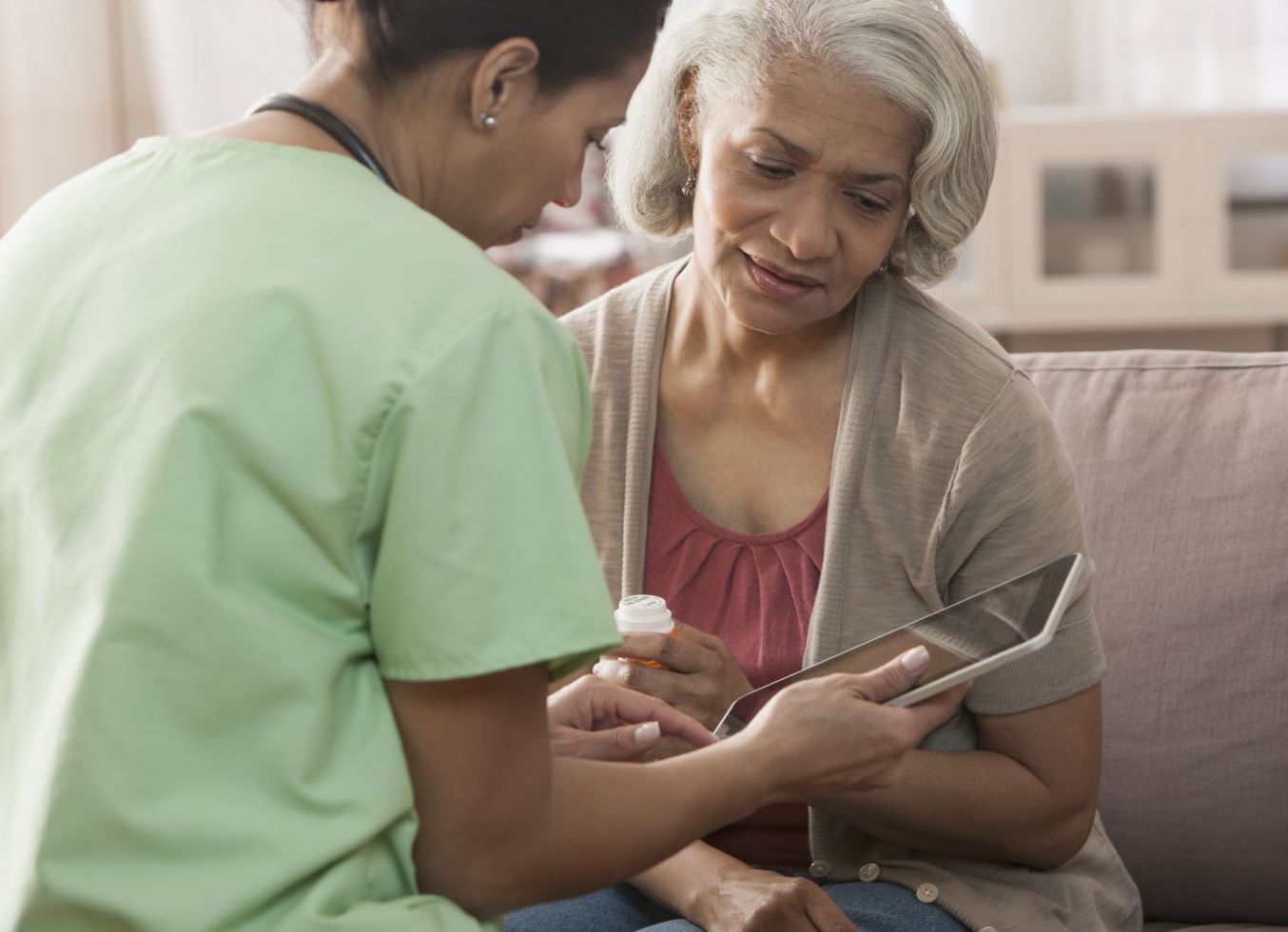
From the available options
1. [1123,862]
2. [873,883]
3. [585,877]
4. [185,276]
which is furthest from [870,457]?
[185,276]

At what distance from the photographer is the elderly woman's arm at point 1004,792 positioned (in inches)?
54.2

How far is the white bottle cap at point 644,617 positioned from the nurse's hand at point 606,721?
60 millimetres

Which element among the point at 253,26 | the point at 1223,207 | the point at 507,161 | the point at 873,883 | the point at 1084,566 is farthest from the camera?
the point at 1223,207

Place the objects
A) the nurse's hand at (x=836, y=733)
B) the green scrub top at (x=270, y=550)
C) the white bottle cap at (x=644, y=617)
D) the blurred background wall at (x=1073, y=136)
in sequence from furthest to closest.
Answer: the blurred background wall at (x=1073, y=136), the white bottle cap at (x=644, y=617), the nurse's hand at (x=836, y=733), the green scrub top at (x=270, y=550)

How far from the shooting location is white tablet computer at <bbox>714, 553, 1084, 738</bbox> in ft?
3.50

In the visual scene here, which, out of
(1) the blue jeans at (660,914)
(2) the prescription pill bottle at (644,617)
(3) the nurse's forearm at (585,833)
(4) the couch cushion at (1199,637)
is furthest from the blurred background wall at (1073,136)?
(3) the nurse's forearm at (585,833)

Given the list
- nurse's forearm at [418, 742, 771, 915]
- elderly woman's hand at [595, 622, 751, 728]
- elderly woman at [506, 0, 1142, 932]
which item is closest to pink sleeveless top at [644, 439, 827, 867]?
elderly woman at [506, 0, 1142, 932]

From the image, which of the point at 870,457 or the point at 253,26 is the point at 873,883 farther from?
the point at 253,26

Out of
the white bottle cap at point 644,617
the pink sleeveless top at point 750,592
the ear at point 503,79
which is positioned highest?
the ear at point 503,79

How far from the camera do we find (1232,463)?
1.63m

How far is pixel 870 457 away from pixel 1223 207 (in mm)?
3336

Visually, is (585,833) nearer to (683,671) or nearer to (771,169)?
(683,671)

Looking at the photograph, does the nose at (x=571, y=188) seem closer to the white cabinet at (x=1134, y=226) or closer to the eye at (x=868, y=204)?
the eye at (x=868, y=204)

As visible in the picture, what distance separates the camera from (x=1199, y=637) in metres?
1.59
